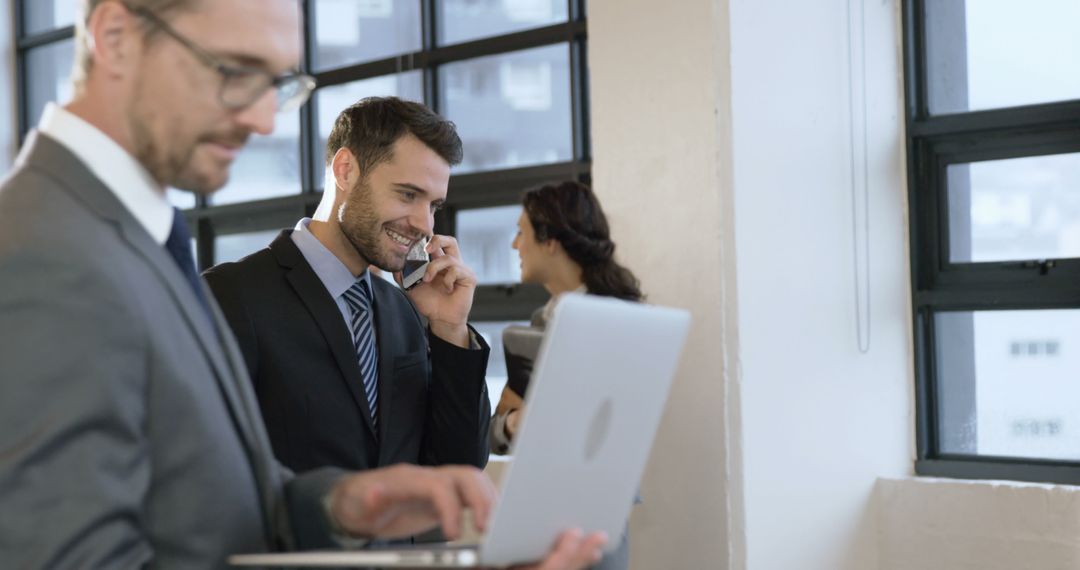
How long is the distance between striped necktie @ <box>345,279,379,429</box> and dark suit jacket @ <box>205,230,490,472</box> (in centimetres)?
1

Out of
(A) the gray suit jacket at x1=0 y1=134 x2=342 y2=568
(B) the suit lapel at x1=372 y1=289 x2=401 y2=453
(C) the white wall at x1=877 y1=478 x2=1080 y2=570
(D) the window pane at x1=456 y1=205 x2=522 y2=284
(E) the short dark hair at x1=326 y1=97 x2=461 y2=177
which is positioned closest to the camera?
(A) the gray suit jacket at x1=0 y1=134 x2=342 y2=568

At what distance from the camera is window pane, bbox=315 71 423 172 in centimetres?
471

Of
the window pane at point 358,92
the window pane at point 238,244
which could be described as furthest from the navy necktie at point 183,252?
the window pane at point 238,244

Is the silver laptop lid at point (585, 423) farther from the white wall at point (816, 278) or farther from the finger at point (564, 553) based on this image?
the white wall at point (816, 278)

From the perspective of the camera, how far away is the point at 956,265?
11.8ft

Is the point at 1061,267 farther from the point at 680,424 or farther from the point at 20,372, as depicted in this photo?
the point at 20,372

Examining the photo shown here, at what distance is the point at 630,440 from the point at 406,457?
1.00 meters

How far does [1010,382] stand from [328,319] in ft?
7.27

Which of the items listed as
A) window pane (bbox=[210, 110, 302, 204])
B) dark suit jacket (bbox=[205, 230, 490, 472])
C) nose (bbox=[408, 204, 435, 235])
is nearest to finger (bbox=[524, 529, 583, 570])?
dark suit jacket (bbox=[205, 230, 490, 472])

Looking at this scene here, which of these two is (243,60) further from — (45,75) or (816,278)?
(45,75)

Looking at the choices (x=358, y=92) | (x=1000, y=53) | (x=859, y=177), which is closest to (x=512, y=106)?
(x=358, y=92)

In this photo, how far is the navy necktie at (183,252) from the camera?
1.29m

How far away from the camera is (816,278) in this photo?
3438 mm

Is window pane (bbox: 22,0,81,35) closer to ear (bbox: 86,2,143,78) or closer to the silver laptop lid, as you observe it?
ear (bbox: 86,2,143,78)
